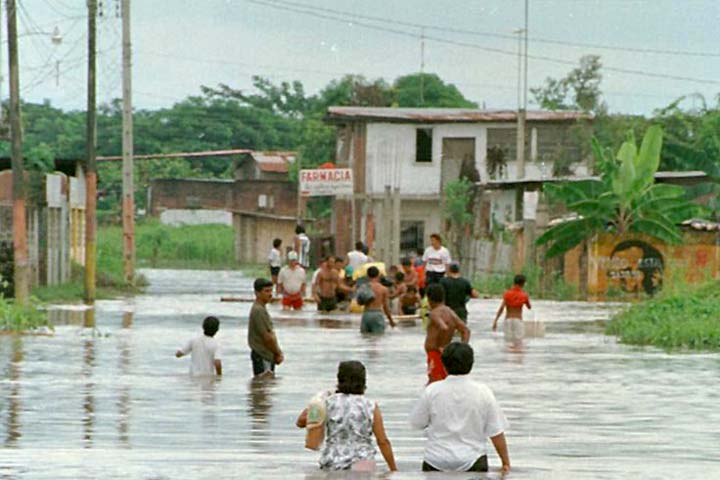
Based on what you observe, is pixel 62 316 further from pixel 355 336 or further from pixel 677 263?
pixel 677 263

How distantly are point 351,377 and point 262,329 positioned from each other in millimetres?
9382

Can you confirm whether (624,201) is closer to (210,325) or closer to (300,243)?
(300,243)

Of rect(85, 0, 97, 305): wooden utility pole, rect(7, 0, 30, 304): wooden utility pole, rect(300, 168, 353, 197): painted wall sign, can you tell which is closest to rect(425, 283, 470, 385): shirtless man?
rect(7, 0, 30, 304): wooden utility pole

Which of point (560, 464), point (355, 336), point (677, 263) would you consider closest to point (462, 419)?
point (560, 464)

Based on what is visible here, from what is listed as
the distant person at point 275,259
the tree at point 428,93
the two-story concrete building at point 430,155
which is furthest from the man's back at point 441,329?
the tree at point 428,93

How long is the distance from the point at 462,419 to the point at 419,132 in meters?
58.3

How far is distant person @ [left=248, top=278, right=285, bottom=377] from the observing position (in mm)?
22016

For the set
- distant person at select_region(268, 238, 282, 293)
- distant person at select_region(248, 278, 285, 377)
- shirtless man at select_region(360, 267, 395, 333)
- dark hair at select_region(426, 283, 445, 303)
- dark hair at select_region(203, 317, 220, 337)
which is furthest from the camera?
distant person at select_region(268, 238, 282, 293)

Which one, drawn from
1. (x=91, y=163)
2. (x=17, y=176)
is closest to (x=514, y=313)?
(x=17, y=176)

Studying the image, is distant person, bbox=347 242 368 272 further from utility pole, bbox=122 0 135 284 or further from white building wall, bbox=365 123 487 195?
white building wall, bbox=365 123 487 195

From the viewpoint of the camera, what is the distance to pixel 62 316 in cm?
3797

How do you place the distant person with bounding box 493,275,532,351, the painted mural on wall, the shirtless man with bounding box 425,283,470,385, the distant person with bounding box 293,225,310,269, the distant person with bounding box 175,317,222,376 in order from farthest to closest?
1. the painted mural on wall
2. the distant person with bounding box 293,225,310,269
3. the distant person with bounding box 493,275,532,351
4. the distant person with bounding box 175,317,222,376
5. the shirtless man with bounding box 425,283,470,385

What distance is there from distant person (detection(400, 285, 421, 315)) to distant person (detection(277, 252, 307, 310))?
2.85 meters

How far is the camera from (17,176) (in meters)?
36.5
